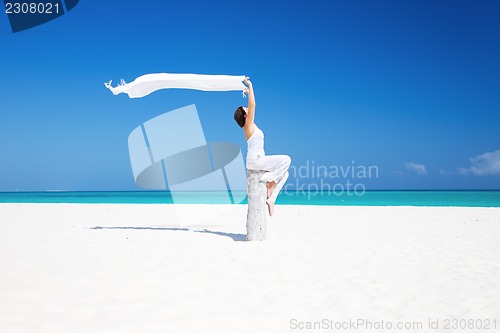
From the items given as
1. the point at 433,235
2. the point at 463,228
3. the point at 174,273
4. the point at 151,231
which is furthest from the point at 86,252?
the point at 463,228

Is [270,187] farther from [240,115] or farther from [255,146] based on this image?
[240,115]

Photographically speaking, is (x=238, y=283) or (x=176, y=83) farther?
(x=176, y=83)

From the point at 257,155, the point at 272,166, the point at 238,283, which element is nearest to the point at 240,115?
the point at 257,155

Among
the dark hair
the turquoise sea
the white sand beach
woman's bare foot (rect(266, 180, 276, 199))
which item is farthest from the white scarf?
the turquoise sea

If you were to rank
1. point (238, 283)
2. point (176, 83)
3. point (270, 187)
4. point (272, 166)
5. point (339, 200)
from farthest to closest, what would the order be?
1. point (339, 200)
2. point (176, 83)
3. point (270, 187)
4. point (272, 166)
5. point (238, 283)

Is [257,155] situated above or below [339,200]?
below

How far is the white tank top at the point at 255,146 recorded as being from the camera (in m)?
7.41

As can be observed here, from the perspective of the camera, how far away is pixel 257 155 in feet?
24.4

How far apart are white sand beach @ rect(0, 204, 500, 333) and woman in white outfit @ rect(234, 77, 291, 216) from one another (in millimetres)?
1204

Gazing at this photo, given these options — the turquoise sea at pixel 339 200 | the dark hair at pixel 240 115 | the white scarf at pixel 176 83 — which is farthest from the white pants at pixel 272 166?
the turquoise sea at pixel 339 200

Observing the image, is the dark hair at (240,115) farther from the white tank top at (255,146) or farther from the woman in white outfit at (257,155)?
the white tank top at (255,146)

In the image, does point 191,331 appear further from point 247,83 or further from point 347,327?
point 247,83

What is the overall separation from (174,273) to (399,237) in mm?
5280

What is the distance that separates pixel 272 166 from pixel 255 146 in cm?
47
